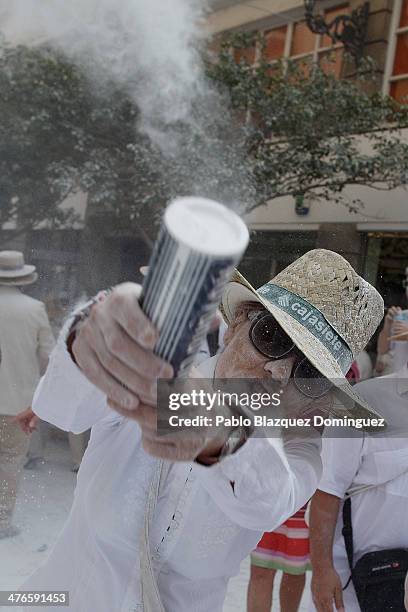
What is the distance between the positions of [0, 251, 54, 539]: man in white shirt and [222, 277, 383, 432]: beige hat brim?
1367 mm

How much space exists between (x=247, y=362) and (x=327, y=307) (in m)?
0.13

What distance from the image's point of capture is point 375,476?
50.6 inches

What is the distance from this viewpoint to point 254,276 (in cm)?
140

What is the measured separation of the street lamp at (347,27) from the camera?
133 inches

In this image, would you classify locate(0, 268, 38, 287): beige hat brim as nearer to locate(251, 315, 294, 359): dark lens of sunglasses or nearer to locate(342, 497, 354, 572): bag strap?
locate(342, 497, 354, 572): bag strap

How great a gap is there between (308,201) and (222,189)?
458 millimetres

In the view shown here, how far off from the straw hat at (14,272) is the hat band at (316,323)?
4.90ft

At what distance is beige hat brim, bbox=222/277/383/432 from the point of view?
2.45 ft

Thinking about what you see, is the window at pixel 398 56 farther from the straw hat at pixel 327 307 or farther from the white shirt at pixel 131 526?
the white shirt at pixel 131 526

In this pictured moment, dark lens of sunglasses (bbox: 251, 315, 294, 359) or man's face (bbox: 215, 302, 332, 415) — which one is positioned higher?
dark lens of sunglasses (bbox: 251, 315, 294, 359)

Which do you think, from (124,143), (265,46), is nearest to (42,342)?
(124,143)

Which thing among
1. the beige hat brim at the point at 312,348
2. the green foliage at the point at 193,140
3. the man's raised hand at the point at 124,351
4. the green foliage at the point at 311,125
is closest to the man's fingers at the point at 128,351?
the man's raised hand at the point at 124,351

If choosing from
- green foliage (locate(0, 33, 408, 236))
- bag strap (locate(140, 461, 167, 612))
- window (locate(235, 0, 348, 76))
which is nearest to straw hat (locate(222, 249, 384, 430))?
bag strap (locate(140, 461, 167, 612))

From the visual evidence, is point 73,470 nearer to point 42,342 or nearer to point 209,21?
point 42,342
